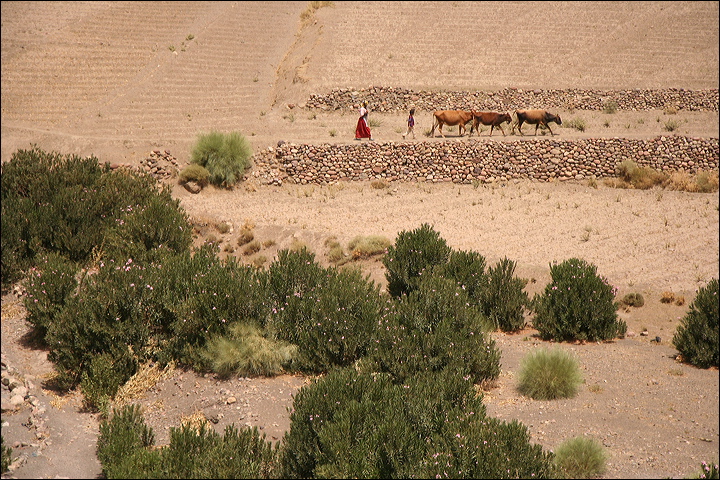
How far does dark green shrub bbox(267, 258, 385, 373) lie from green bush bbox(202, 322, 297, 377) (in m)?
0.24

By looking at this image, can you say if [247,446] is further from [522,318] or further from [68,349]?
[522,318]

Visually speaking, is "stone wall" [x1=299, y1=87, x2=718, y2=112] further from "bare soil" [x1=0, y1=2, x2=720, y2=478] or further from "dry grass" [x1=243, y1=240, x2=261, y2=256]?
"dry grass" [x1=243, y1=240, x2=261, y2=256]

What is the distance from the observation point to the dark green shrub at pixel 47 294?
14375mm

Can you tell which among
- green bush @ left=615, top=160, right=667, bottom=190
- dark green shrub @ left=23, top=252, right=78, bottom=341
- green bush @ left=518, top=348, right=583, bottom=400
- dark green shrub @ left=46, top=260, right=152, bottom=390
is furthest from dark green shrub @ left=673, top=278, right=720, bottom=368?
dark green shrub @ left=23, top=252, right=78, bottom=341

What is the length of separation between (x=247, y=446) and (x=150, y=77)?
2735 centimetres

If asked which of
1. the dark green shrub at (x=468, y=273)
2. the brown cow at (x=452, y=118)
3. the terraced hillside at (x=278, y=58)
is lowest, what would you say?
the dark green shrub at (x=468, y=273)

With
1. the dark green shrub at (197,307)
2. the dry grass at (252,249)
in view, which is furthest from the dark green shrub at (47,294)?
the dry grass at (252,249)

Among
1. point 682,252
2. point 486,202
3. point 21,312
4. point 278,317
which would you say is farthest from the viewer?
point 486,202

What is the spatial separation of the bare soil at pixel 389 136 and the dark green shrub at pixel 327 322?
2.04ft

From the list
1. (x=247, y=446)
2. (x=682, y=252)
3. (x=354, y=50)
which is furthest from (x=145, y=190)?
(x=354, y=50)

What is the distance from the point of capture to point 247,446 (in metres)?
9.37

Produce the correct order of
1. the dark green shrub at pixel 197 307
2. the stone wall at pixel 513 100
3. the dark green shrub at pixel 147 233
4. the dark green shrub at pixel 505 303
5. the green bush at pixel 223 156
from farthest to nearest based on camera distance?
the stone wall at pixel 513 100 < the green bush at pixel 223 156 < the dark green shrub at pixel 147 233 < the dark green shrub at pixel 505 303 < the dark green shrub at pixel 197 307

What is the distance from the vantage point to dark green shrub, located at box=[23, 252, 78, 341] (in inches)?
566

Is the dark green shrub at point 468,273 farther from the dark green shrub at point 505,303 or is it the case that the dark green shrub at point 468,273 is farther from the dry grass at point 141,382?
the dry grass at point 141,382
